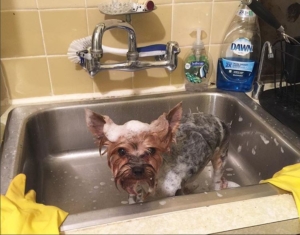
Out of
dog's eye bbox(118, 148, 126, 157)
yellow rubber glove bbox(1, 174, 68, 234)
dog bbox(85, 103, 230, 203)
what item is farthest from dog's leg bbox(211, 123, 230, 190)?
yellow rubber glove bbox(1, 174, 68, 234)

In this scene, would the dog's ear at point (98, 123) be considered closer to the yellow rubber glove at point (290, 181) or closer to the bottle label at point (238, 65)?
the yellow rubber glove at point (290, 181)

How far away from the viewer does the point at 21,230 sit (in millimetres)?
593

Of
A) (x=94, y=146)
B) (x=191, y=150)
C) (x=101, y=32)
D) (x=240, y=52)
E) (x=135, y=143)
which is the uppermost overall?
(x=101, y=32)

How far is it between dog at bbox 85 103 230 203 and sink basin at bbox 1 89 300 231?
90mm

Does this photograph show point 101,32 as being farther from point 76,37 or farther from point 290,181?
point 290,181

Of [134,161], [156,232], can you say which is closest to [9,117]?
[134,161]

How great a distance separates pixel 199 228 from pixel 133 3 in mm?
704

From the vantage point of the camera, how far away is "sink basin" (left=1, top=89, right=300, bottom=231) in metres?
0.96

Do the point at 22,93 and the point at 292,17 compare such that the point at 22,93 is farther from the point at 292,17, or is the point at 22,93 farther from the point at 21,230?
the point at 292,17

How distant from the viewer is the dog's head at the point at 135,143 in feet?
2.63

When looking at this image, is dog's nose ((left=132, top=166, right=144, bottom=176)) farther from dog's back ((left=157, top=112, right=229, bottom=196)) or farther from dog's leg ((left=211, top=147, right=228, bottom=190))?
dog's leg ((left=211, top=147, right=228, bottom=190))

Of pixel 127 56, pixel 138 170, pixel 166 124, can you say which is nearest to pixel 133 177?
pixel 138 170

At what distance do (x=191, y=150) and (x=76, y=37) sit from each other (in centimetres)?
52

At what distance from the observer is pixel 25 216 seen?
0.62 meters
